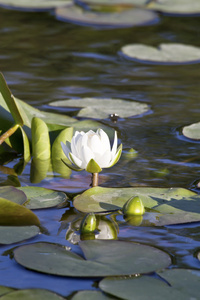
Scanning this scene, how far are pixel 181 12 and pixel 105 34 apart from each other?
3.18 feet

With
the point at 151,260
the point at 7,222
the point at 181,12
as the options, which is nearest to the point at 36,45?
the point at 181,12

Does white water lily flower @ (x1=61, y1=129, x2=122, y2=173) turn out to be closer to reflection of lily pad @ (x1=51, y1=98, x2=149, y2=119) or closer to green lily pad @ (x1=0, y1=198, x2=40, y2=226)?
green lily pad @ (x1=0, y1=198, x2=40, y2=226)

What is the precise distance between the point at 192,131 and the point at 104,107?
1.96ft

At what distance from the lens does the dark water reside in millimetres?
1793

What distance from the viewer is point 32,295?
55.9 inches

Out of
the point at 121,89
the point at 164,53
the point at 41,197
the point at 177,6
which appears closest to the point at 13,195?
the point at 41,197

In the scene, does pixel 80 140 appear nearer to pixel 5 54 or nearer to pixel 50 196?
pixel 50 196

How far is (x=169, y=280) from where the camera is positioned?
1.47 m

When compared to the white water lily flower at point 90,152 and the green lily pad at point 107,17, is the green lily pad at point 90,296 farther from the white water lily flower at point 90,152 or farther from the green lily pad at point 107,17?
the green lily pad at point 107,17

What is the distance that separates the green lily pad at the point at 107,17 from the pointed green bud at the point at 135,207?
3329 mm

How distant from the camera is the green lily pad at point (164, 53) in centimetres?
404

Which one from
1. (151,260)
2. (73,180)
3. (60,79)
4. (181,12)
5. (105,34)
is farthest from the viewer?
(181,12)

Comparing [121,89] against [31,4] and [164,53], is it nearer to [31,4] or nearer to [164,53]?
[164,53]

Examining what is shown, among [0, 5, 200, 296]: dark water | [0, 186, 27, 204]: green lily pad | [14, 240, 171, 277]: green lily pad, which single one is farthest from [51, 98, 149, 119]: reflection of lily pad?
[14, 240, 171, 277]: green lily pad
